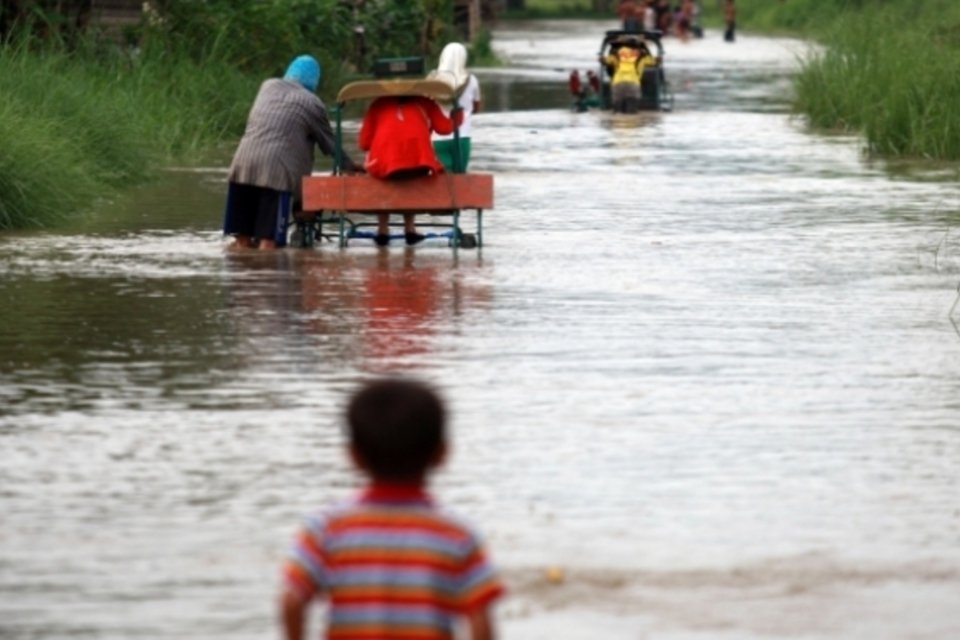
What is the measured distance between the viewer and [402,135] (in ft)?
57.9

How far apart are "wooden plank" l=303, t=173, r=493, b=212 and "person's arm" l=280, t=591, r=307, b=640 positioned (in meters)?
12.6

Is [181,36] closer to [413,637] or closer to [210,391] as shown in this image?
[210,391]

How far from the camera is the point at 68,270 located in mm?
16359

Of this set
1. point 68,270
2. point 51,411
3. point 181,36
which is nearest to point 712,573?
point 51,411

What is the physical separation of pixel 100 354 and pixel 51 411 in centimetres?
173

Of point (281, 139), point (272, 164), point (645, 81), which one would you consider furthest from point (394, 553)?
point (645, 81)

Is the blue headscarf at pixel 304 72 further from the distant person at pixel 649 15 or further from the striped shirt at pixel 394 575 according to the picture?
the distant person at pixel 649 15

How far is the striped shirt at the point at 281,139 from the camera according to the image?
17.9 m

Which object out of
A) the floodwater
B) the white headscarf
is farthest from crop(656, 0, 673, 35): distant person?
the floodwater

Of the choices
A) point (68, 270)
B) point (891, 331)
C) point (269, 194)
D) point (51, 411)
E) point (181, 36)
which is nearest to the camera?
point (51, 411)

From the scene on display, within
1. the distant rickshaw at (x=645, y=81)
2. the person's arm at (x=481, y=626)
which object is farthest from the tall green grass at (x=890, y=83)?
the person's arm at (x=481, y=626)

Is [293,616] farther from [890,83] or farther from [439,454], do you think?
[890,83]

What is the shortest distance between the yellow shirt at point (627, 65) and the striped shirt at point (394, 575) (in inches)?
1250

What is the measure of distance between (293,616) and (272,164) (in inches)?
514
